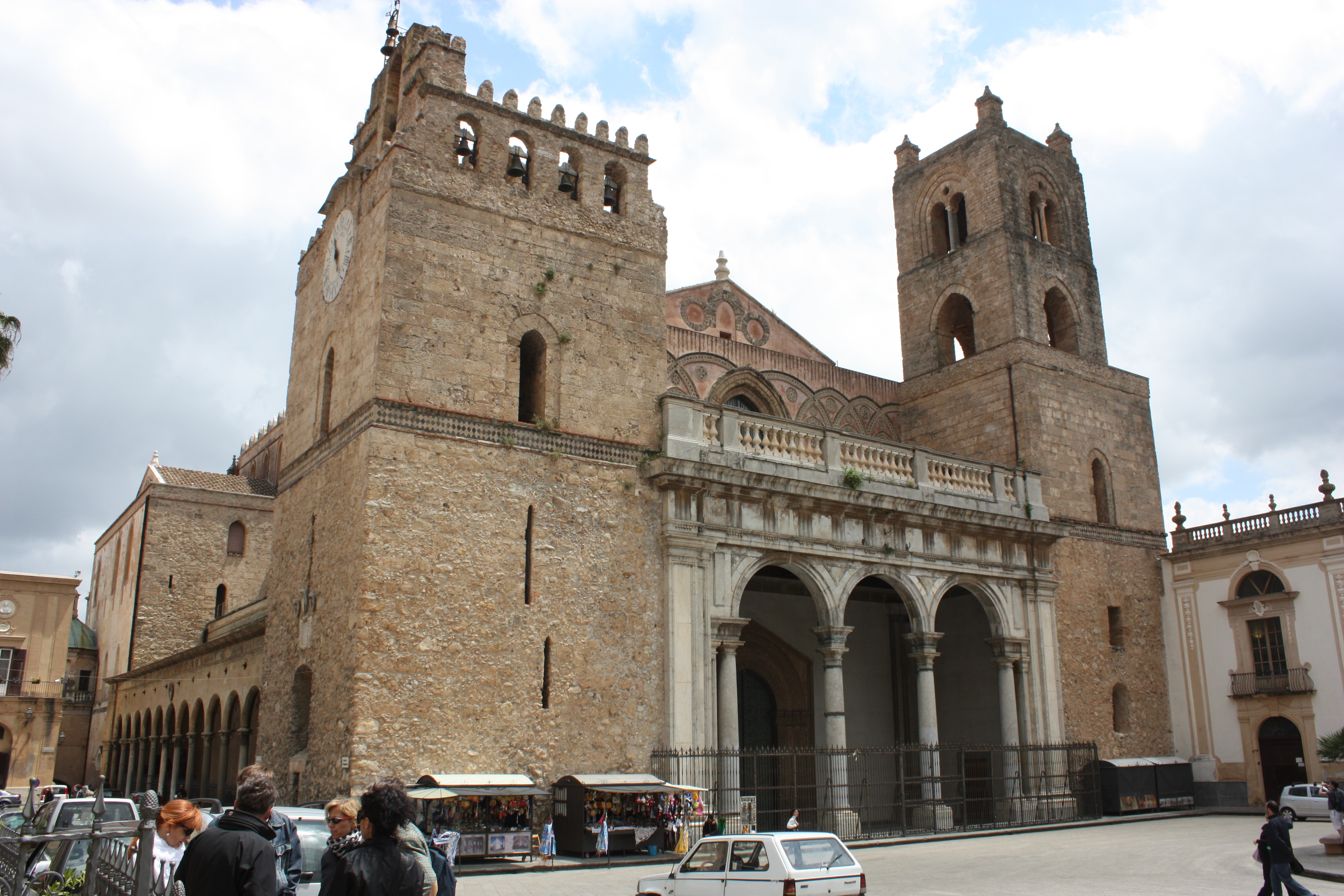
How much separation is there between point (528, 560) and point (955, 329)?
52.3 ft

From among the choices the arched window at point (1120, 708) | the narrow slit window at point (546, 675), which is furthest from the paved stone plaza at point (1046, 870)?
the arched window at point (1120, 708)

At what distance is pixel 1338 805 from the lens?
14.8m

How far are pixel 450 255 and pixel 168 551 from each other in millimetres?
23105

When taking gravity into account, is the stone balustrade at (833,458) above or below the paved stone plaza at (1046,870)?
above

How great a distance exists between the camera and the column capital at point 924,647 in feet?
66.7

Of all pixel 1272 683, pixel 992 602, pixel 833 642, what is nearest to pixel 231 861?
pixel 833 642

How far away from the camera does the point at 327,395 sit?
18469 millimetres

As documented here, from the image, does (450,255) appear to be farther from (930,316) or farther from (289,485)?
(930,316)

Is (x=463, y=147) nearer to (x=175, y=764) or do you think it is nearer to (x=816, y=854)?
(x=816, y=854)

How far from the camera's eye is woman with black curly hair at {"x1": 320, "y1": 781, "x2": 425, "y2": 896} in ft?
13.5

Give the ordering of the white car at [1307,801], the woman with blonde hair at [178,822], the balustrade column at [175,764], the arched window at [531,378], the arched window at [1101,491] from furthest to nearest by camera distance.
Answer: the balustrade column at [175,764], the arched window at [1101,491], the white car at [1307,801], the arched window at [531,378], the woman with blonde hair at [178,822]

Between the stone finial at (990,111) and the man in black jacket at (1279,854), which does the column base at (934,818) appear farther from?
the stone finial at (990,111)

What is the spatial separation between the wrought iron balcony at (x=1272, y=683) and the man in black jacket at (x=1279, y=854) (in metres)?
14.6

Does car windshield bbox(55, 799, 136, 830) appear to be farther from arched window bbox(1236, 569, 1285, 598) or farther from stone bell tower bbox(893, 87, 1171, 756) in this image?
arched window bbox(1236, 569, 1285, 598)
